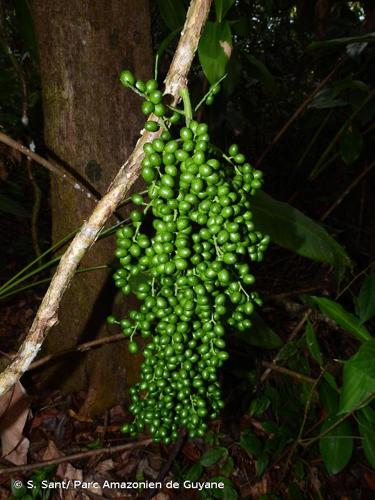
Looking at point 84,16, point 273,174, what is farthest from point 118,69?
point 273,174

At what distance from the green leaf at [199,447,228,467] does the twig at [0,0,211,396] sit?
136cm

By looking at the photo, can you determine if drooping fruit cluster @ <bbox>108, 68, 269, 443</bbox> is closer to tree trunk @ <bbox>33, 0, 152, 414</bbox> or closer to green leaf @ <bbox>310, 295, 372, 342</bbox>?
green leaf @ <bbox>310, 295, 372, 342</bbox>

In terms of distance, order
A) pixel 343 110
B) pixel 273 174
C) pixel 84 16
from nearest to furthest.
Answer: pixel 84 16 → pixel 343 110 → pixel 273 174

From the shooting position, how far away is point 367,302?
155 centimetres

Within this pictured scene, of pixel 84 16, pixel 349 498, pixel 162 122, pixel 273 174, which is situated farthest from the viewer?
pixel 273 174

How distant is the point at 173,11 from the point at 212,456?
1.99m

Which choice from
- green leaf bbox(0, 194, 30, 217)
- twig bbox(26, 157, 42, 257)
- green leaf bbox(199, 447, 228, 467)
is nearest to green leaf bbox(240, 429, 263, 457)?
green leaf bbox(199, 447, 228, 467)

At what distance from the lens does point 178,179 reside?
2.76ft

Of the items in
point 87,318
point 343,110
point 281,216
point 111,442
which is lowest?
point 111,442

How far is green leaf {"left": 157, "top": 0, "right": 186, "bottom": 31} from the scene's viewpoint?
145cm

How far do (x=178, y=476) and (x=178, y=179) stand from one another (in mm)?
1701

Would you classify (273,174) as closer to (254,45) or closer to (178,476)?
(254,45)

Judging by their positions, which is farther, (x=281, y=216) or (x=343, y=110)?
(x=343, y=110)

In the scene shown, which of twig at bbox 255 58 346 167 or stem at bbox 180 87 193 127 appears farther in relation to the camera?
twig at bbox 255 58 346 167
